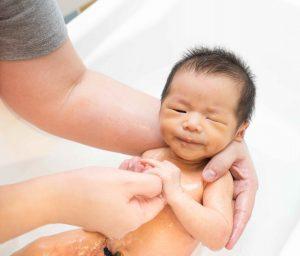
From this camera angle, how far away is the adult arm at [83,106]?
1047mm

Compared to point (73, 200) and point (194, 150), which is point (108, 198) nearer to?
point (73, 200)

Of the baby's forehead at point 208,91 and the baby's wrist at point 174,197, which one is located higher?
the baby's forehead at point 208,91

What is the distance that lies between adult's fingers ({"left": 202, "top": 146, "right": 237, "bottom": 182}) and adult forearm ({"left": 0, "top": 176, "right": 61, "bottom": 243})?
1.11 ft

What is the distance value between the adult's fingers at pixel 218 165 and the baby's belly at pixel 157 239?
0.11m

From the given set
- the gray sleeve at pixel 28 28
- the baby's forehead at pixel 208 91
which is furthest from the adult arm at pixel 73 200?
the gray sleeve at pixel 28 28

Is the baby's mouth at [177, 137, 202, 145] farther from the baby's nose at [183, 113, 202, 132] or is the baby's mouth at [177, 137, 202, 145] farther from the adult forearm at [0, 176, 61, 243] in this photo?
the adult forearm at [0, 176, 61, 243]

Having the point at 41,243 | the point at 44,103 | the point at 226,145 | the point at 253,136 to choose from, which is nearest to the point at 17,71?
the point at 44,103

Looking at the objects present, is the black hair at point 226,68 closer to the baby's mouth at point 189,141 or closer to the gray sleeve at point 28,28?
the baby's mouth at point 189,141

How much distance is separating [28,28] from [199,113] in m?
0.39

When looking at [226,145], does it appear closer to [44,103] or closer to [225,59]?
[225,59]

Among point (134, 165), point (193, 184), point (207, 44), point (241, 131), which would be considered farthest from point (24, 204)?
point (207, 44)

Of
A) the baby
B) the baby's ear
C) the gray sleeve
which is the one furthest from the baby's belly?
the gray sleeve

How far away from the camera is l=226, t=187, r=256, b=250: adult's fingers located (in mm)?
947

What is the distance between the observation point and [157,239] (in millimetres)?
937
